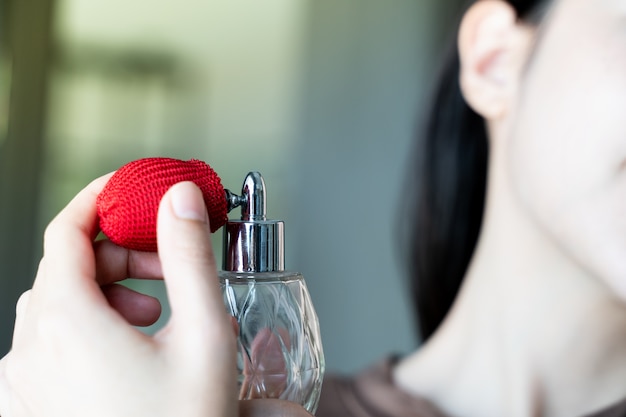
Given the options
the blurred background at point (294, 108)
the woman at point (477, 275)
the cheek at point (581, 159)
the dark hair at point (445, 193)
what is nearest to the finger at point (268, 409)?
the woman at point (477, 275)

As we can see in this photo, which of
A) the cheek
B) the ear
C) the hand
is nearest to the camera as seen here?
the hand

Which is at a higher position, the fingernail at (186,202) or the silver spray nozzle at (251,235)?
the fingernail at (186,202)

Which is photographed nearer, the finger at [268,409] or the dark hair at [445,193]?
the finger at [268,409]

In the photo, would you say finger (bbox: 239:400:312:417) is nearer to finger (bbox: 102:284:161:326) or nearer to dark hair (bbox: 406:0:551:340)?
finger (bbox: 102:284:161:326)

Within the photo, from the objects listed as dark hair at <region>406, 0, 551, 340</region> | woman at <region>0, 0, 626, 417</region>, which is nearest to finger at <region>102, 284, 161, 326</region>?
woman at <region>0, 0, 626, 417</region>

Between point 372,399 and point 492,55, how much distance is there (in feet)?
0.98

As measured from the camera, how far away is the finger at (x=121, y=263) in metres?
0.26

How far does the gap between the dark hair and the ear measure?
0.19 feet

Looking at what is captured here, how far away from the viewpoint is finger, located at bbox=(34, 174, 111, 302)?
8.7 inches

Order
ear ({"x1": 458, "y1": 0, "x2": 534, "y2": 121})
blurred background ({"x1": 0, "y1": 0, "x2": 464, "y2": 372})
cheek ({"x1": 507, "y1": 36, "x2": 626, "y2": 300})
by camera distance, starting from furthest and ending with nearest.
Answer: blurred background ({"x1": 0, "y1": 0, "x2": 464, "y2": 372}) < ear ({"x1": 458, "y1": 0, "x2": 534, "y2": 121}) < cheek ({"x1": 507, "y1": 36, "x2": 626, "y2": 300})

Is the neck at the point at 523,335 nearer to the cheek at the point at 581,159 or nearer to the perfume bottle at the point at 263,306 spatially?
the cheek at the point at 581,159

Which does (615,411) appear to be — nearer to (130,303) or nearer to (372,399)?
(372,399)

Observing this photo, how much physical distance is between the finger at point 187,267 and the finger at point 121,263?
5 centimetres

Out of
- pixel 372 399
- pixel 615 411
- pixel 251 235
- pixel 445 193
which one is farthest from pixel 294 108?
pixel 251 235
